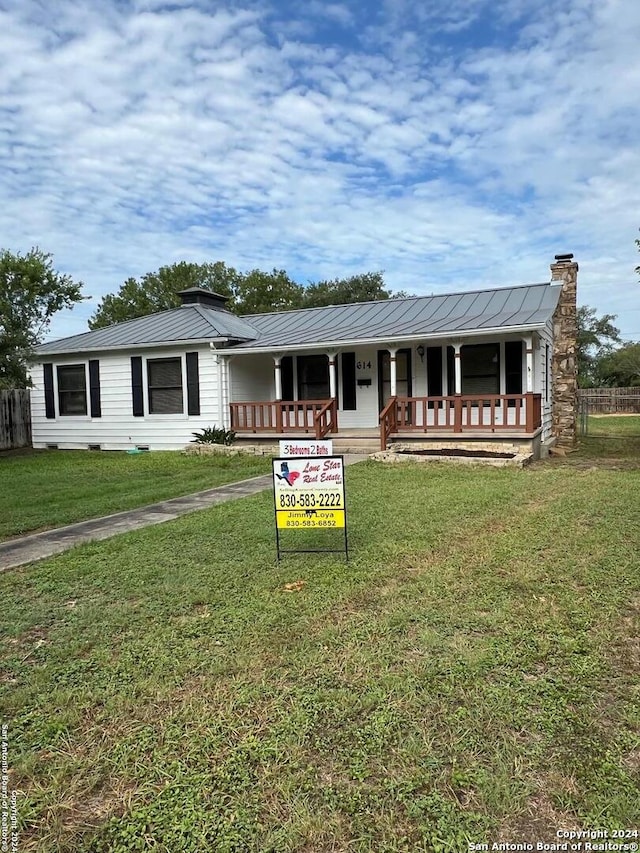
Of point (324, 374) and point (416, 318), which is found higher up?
point (416, 318)

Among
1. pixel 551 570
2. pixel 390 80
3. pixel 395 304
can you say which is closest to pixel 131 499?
pixel 551 570

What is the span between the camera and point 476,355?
535 inches

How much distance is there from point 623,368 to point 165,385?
126 ft

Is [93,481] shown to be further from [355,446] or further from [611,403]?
[611,403]

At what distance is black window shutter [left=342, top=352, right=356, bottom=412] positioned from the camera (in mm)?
15016

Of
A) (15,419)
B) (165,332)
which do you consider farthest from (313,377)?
(15,419)

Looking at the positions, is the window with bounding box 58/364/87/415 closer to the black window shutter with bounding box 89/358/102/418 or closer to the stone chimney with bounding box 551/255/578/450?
the black window shutter with bounding box 89/358/102/418

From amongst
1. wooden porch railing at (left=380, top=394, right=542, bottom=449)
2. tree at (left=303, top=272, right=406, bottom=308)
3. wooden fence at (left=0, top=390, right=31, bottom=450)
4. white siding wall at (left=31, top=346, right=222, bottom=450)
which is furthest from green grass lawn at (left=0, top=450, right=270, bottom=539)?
tree at (left=303, top=272, right=406, bottom=308)

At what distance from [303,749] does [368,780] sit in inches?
12.0

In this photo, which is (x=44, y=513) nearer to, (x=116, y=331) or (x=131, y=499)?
(x=131, y=499)

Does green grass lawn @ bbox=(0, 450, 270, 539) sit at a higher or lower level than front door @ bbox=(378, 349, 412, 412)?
lower

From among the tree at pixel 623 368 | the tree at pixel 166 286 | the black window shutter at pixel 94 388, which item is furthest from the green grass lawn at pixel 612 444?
the tree at pixel 166 286

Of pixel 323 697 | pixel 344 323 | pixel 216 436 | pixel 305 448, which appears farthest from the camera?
pixel 344 323

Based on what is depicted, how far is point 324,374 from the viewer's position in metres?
15.3
